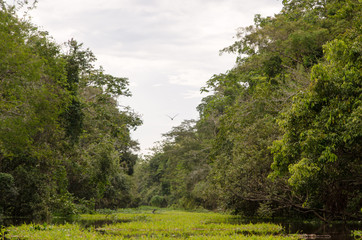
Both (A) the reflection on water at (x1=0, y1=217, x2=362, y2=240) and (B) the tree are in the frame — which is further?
(A) the reflection on water at (x1=0, y1=217, x2=362, y2=240)

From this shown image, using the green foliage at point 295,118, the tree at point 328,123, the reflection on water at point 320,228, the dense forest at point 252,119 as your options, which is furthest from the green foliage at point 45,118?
the tree at point 328,123

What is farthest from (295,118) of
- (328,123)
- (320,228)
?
(320,228)

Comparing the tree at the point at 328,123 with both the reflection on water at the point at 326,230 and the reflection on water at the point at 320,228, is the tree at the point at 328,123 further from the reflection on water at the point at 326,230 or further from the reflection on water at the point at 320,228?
the reflection on water at the point at 320,228

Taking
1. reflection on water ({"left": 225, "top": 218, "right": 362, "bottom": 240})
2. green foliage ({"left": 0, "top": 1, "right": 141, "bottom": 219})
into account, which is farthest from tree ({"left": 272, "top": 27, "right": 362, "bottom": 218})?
green foliage ({"left": 0, "top": 1, "right": 141, "bottom": 219})

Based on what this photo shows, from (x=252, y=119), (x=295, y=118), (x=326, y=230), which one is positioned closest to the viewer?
(x=295, y=118)

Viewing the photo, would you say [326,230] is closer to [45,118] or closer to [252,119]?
[252,119]

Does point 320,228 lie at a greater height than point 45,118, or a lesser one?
lesser

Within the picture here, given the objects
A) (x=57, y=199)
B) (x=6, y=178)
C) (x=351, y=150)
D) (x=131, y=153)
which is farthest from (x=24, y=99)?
(x=131, y=153)

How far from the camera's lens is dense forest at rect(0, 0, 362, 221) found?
13125 mm

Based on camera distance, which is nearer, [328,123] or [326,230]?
[328,123]

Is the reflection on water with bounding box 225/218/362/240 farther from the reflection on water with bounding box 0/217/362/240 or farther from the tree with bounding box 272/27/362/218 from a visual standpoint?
the tree with bounding box 272/27/362/218

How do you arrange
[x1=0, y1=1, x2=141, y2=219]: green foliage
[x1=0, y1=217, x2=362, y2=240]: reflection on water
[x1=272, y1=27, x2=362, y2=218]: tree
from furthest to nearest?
[x1=0, y1=1, x2=141, y2=219]: green foliage, [x1=0, y1=217, x2=362, y2=240]: reflection on water, [x1=272, y1=27, x2=362, y2=218]: tree

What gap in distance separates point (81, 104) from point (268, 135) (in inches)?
440

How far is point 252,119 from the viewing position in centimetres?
2428
